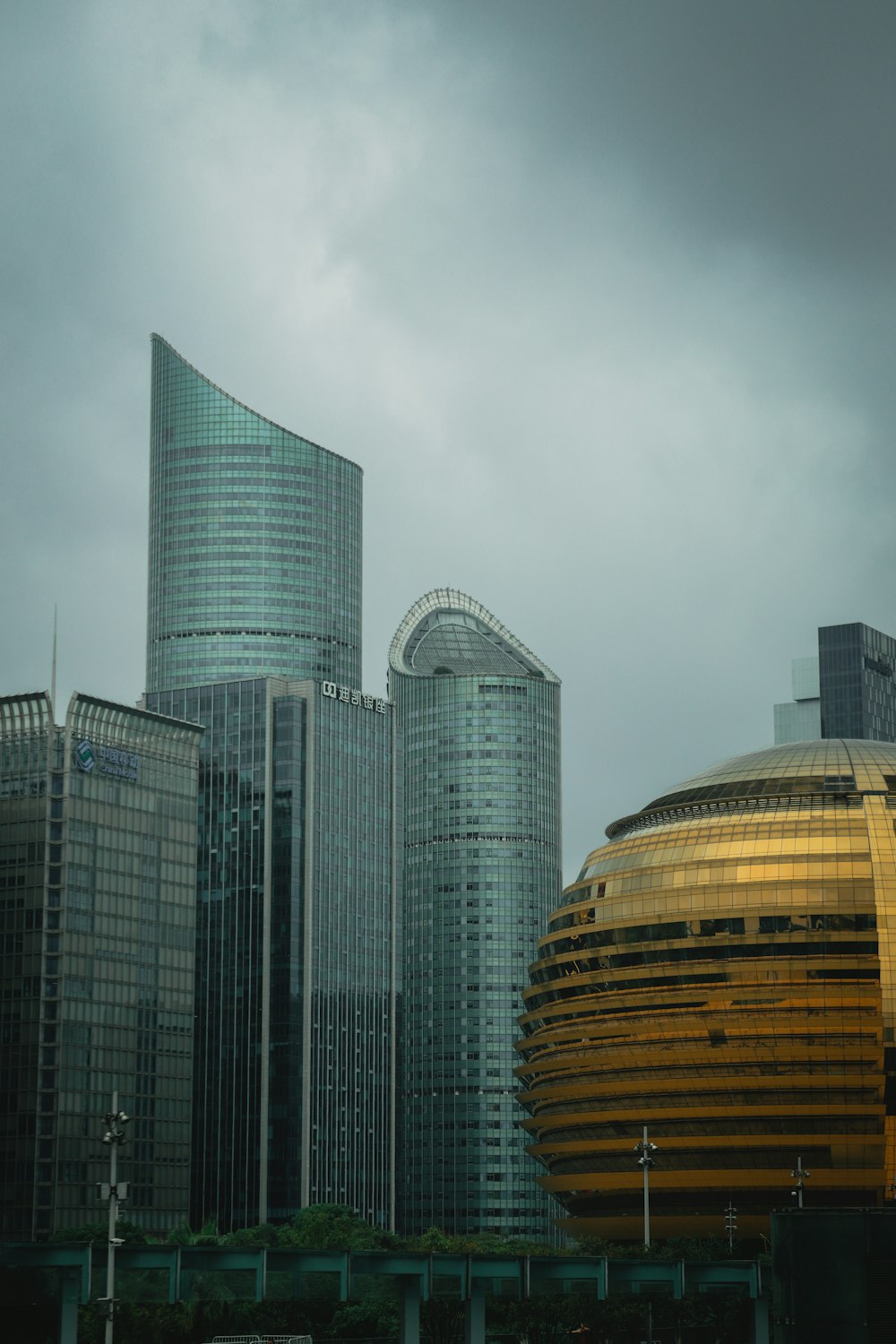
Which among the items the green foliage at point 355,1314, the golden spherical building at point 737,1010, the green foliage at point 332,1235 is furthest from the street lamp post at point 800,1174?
the green foliage at point 332,1235

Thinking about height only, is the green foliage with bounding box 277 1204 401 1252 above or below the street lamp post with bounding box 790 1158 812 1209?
below

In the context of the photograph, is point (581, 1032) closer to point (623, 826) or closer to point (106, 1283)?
point (623, 826)

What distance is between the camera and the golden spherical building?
170 metres

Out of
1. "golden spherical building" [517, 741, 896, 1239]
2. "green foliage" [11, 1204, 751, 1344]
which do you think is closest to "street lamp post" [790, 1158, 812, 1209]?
"golden spherical building" [517, 741, 896, 1239]

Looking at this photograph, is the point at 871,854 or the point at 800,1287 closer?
the point at 800,1287

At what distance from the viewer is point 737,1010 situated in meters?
173

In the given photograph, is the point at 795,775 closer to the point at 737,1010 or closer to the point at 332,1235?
the point at 737,1010

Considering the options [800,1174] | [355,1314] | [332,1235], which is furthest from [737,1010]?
[355,1314]

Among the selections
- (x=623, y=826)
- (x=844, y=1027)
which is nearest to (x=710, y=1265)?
(x=844, y=1027)

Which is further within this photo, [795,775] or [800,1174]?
[795,775]

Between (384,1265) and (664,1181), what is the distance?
96511 mm

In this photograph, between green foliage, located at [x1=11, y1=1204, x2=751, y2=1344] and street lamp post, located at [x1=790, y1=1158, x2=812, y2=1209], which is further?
street lamp post, located at [x1=790, y1=1158, x2=812, y2=1209]

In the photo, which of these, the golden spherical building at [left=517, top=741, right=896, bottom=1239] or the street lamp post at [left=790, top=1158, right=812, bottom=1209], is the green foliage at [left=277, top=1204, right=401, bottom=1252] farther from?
the street lamp post at [left=790, top=1158, right=812, bottom=1209]

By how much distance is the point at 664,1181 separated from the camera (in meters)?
176
